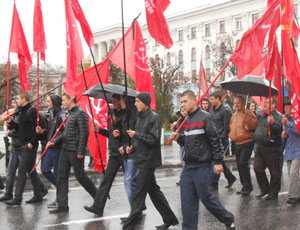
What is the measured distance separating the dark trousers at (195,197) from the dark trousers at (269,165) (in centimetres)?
285

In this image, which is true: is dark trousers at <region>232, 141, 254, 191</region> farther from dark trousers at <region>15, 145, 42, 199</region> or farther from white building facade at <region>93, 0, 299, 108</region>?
white building facade at <region>93, 0, 299, 108</region>

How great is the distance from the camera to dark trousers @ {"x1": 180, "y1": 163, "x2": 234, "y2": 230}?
608cm

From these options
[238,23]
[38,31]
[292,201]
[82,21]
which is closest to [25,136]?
[38,31]

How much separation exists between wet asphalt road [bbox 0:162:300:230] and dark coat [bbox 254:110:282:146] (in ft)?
3.13

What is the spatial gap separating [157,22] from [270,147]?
278cm

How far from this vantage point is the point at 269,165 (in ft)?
29.0

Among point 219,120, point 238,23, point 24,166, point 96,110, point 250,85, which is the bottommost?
point 24,166

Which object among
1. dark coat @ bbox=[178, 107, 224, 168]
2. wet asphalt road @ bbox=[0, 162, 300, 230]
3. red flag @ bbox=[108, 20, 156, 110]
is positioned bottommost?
wet asphalt road @ bbox=[0, 162, 300, 230]

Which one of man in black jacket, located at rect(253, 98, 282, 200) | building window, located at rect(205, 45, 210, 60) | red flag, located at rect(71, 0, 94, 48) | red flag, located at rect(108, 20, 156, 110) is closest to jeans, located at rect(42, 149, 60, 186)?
red flag, located at rect(108, 20, 156, 110)

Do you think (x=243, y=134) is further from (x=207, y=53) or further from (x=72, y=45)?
(x=207, y=53)

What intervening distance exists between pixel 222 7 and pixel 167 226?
62.6m

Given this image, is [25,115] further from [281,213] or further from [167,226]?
[281,213]

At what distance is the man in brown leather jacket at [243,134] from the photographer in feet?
29.9

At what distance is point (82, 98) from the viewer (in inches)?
376
